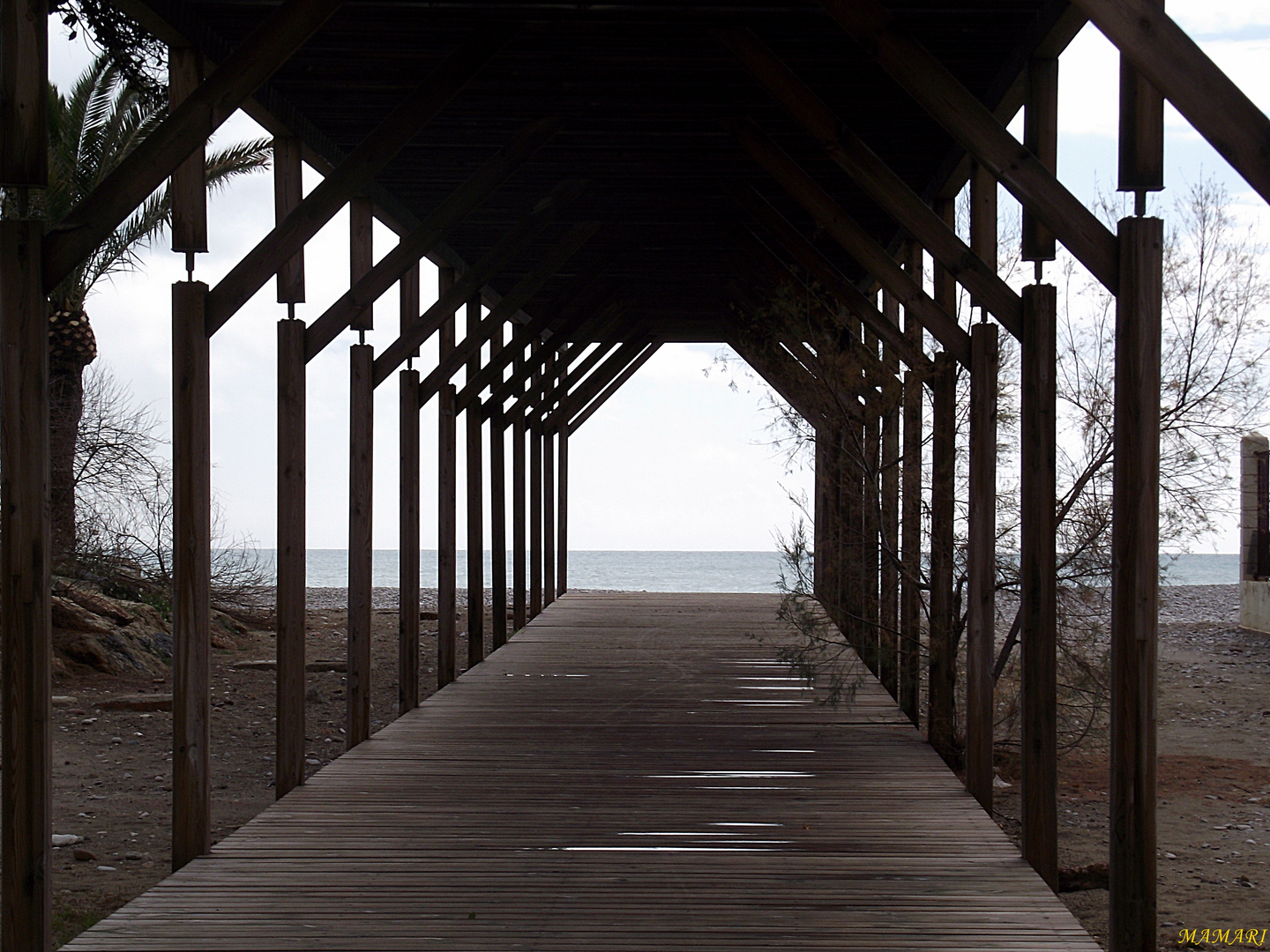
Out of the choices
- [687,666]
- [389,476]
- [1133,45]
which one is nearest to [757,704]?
[687,666]

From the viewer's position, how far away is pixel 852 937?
3.52 meters

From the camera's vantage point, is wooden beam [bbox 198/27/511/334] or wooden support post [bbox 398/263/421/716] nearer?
wooden beam [bbox 198/27/511/334]

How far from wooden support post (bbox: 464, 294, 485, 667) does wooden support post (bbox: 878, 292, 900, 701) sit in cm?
316

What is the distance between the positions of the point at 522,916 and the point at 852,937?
936 mm

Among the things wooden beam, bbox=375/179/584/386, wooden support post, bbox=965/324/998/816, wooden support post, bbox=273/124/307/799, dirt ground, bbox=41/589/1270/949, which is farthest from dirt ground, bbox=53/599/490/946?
wooden support post, bbox=965/324/998/816

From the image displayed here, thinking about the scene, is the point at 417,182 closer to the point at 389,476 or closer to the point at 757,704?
the point at 757,704

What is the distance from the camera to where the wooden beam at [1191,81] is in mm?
3223

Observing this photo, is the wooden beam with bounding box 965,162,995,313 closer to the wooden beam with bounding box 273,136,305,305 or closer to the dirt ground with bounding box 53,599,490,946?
the wooden beam with bounding box 273,136,305,305

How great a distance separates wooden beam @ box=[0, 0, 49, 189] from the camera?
381 centimetres

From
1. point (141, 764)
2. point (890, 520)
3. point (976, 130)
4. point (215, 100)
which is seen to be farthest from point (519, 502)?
point (976, 130)

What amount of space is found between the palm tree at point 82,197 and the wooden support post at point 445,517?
194 inches

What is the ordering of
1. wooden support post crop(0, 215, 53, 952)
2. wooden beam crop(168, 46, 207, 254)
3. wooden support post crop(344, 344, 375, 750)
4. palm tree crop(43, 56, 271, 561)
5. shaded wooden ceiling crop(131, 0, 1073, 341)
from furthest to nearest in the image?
palm tree crop(43, 56, 271, 561)
wooden support post crop(344, 344, 375, 750)
shaded wooden ceiling crop(131, 0, 1073, 341)
wooden beam crop(168, 46, 207, 254)
wooden support post crop(0, 215, 53, 952)

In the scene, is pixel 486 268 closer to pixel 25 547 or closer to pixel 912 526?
pixel 912 526

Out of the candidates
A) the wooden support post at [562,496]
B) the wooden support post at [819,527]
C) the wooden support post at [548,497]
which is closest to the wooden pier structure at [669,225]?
the wooden support post at [819,527]
